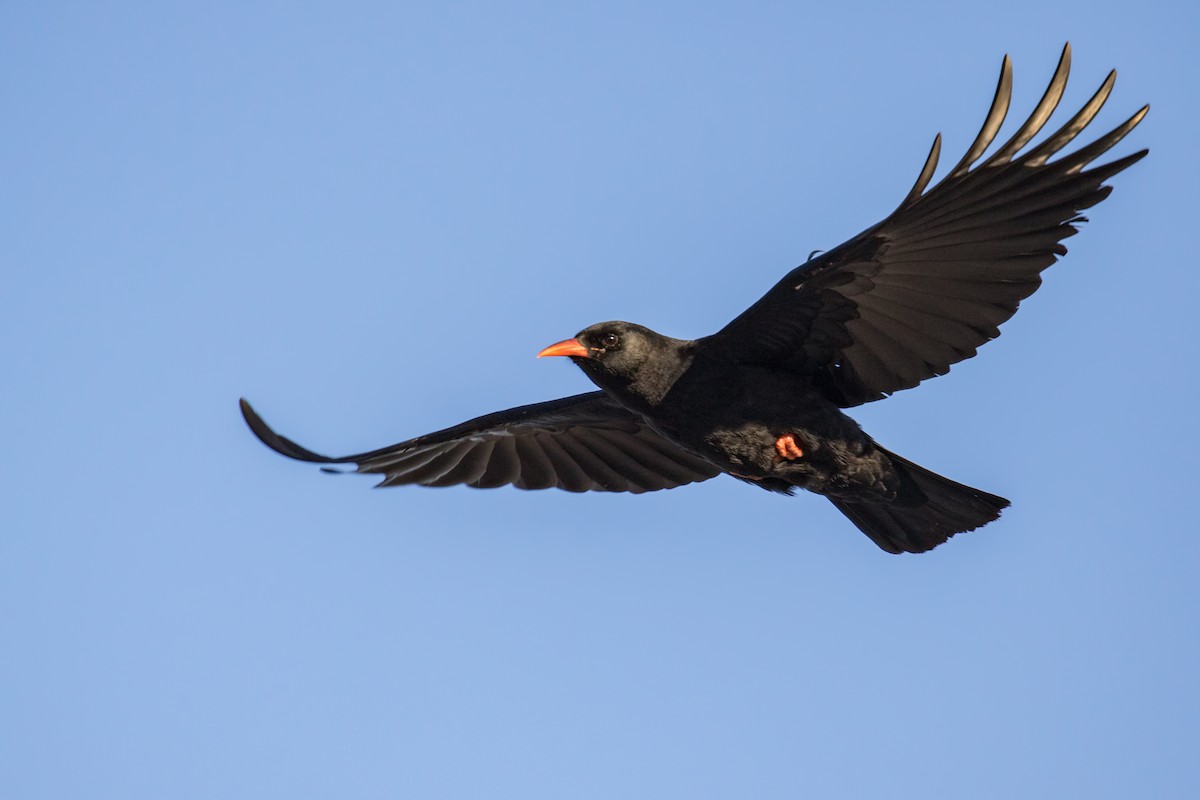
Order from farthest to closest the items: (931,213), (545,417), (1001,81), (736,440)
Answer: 1. (545,417)
2. (736,440)
3. (931,213)
4. (1001,81)

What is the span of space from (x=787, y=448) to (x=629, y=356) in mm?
1209

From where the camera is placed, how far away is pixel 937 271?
26.3 ft

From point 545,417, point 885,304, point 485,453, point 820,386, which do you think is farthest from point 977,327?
point 485,453

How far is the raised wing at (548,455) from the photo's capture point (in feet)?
33.6

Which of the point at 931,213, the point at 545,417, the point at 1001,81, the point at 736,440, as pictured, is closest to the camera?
the point at 1001,81

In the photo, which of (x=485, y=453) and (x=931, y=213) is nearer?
(x=931, y=213)

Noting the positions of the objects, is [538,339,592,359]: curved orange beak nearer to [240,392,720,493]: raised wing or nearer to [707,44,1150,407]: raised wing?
[707,44,1150,407]: raised wing

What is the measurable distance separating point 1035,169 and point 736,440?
2482 millimetres

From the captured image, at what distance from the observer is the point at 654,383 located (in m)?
8.55

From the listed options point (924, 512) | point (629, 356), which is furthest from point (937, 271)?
point (629, 356)

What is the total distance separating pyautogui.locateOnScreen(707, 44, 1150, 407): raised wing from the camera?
7379 mm

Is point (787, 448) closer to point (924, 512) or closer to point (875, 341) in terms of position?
point (875, 341)

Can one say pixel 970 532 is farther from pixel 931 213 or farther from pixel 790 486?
pixel 931 213

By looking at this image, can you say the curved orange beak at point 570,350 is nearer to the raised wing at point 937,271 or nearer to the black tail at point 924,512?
the raised wing at point 937,271
